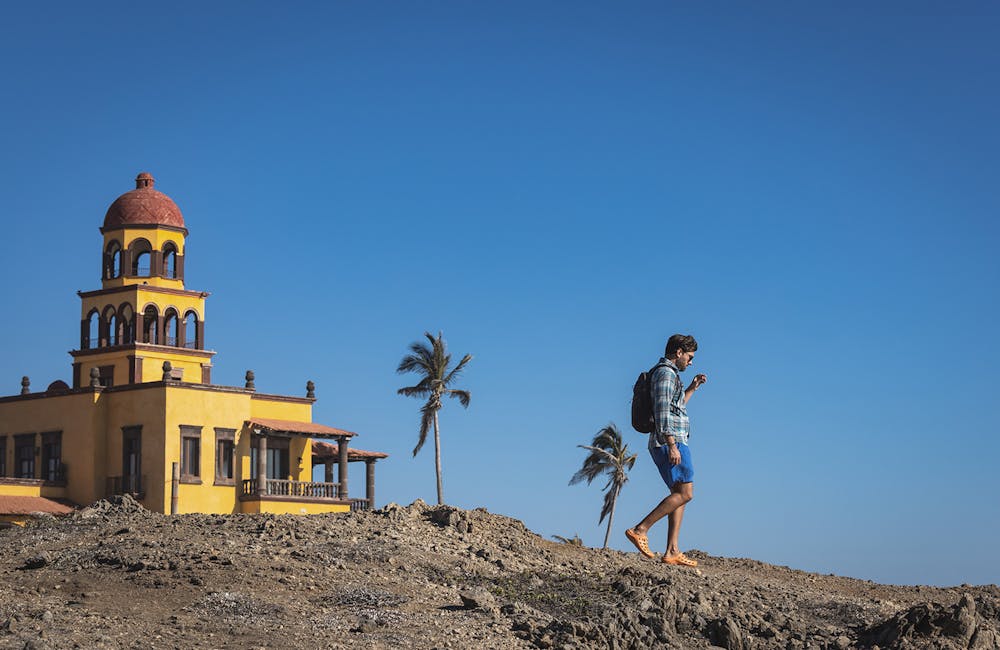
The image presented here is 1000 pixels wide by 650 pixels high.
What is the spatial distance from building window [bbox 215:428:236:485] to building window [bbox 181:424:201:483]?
655 mm

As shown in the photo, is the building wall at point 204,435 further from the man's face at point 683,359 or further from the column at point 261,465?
the man's face at point 683,359

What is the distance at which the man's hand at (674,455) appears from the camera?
15234 mm

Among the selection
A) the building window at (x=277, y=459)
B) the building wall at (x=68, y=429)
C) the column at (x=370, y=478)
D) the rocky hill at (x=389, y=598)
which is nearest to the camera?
the rocky hill at (x=389, y=598)

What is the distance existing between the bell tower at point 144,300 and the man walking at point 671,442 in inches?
1361

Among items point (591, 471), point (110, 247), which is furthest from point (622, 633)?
point (591, 471)

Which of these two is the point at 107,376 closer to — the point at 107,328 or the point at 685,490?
the point at 107,328

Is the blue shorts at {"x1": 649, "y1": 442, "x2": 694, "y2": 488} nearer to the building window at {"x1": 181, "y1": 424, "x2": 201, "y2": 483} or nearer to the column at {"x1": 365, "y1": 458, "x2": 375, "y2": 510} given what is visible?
the building window at {"x1": 181, "y1": 424, "x2": 201, "y2": 483}

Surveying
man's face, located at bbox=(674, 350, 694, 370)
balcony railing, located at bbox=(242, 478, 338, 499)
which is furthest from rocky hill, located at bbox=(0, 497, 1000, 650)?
balcony railing, located at bbox=(242, 478, 338, 499)

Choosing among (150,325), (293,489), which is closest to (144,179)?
(150,325)

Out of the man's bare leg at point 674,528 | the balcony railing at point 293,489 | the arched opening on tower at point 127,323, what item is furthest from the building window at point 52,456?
the man's bare leg at point 674,528

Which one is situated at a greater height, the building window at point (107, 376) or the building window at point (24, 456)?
the building window at point (107, 376)

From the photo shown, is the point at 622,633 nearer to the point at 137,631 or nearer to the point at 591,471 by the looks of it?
the point at 137,631

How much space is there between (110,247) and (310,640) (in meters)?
36.8

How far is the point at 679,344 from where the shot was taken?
1576cm
